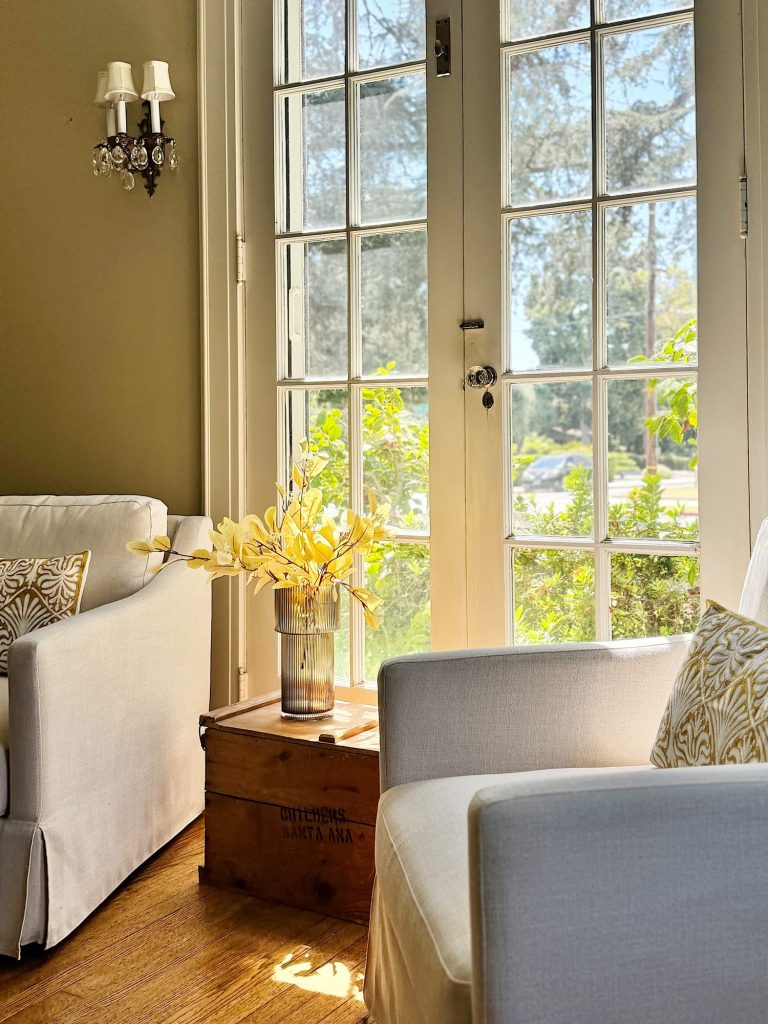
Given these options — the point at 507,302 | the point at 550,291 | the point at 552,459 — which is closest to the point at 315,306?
the point at 507,302

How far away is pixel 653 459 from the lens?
7.34 feet

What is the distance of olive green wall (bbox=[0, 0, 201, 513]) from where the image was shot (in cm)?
277

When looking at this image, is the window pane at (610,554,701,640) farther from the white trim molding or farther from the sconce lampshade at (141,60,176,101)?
the sconce lampshade at (141,60,176,101)

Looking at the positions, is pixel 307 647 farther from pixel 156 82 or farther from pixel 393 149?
pixel 156 82

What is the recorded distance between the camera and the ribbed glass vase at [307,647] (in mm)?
2180

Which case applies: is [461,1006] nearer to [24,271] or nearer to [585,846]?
[585,846]

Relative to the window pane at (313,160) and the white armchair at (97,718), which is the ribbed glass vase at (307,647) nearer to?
the white armchair at (97,718)

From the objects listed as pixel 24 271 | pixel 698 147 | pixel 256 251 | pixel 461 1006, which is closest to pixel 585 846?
pixel 461 1006

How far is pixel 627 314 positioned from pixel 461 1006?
5.27 feet

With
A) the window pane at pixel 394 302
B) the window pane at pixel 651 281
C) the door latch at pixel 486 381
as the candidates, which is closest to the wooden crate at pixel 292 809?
the door latch at pixel 486 381

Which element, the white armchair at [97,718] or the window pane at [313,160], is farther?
the window pane at [313,160]

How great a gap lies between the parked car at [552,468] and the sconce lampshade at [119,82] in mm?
1517

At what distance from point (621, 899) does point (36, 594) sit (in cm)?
167

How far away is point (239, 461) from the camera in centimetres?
270
